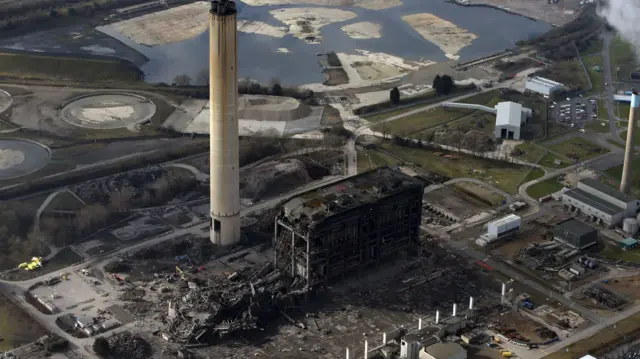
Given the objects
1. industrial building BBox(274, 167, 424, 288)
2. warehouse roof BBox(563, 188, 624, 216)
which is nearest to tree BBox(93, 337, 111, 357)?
industrial building BBox(274, 167, 424, 288)


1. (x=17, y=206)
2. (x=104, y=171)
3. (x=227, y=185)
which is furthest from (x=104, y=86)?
(x=227, y=185)

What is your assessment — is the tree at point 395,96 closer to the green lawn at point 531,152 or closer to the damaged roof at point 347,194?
the green lawn at point 531,152

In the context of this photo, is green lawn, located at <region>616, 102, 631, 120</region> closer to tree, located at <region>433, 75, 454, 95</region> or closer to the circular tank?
tree, located at <region>433, 75, 454, 95</region>

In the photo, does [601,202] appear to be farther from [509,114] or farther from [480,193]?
[509,114]

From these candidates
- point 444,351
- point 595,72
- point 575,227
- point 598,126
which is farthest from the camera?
point 595,72

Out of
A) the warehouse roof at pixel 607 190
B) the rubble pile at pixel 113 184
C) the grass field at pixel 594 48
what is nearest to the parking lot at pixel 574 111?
the warehouse roof at pixel 607 190

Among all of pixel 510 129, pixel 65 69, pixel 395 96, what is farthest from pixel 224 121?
pixel 65 69
